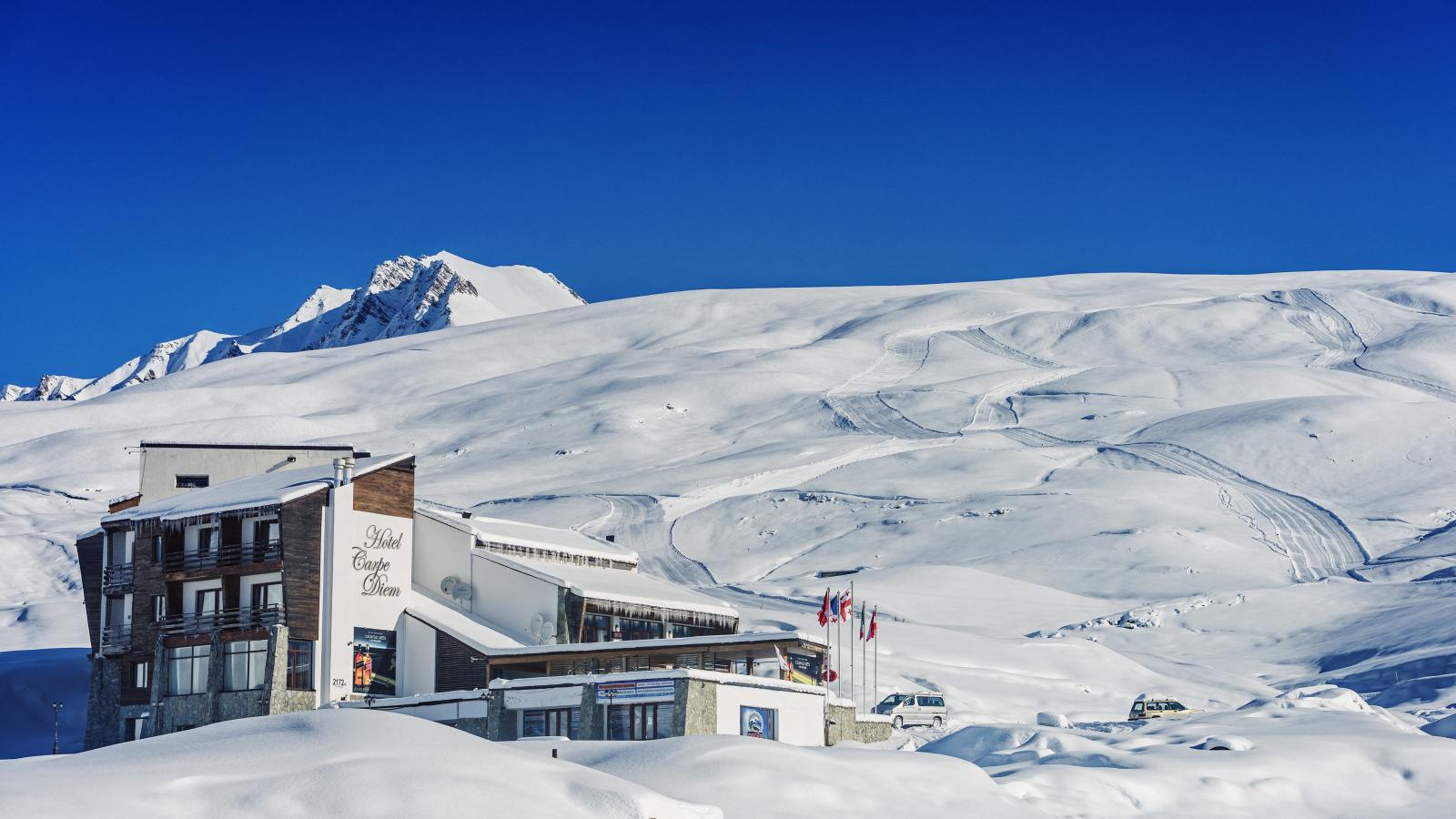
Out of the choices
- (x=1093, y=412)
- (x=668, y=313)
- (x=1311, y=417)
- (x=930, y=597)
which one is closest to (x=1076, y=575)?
(x=930, y=597)

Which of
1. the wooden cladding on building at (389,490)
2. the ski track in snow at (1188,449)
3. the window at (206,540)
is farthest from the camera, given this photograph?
the ski track in snow at (1188,449)

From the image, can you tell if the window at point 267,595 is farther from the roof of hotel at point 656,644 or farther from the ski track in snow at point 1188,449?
the ski track in snow at point 1188,449

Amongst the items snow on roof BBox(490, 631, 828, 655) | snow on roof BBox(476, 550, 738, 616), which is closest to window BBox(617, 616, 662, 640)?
snow on roof BBox(476, 550, 738, 616)

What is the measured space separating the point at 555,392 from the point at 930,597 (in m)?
72.7

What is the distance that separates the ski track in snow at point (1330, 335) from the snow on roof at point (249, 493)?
103 m

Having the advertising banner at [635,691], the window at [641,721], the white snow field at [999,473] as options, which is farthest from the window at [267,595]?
the window at [641,721]

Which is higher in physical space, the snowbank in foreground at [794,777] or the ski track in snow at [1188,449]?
the ski track in snow at [1188,449]

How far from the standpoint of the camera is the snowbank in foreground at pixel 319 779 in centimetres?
2077

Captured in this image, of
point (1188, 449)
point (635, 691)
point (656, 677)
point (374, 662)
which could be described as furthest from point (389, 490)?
point (1188, 449)

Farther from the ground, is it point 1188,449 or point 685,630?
Result: point 1188,449

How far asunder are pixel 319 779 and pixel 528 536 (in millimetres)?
32246

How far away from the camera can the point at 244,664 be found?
4647 centimetres

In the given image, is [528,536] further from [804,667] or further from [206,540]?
[804,667]

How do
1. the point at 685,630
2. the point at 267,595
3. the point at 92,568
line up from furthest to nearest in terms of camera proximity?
the point at 92,568
the point at 685,630
the point at 267,595
